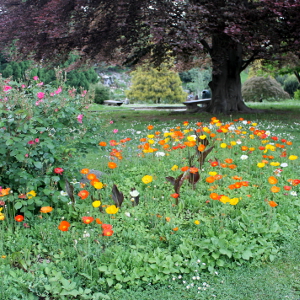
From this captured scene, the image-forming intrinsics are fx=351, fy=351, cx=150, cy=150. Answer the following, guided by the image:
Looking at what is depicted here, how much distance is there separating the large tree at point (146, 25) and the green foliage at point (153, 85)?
15321 millimetres

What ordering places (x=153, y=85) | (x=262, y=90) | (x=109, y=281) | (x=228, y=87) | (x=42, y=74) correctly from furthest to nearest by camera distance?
(x=153, y=85)
(x=262, y=90)
(x=42, y=74)
(x=228, y=87)
(x=109, y=281)

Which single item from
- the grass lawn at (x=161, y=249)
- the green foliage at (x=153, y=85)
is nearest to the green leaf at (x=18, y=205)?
the grass lawn at (x=161, y=249)

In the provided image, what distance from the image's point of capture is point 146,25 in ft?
32.3

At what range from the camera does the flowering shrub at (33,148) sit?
323cm

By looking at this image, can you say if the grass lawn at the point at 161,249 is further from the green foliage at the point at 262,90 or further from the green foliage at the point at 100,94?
the green foliage at the point at 262,90

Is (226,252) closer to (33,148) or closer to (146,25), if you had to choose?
(33,148)

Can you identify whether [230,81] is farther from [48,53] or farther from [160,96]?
[160,96]

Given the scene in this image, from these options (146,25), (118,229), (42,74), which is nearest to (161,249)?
(118,229)

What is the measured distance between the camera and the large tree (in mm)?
9117

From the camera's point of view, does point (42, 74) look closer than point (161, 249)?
No

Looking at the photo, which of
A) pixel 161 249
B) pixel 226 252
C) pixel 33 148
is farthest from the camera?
pixel 33 148

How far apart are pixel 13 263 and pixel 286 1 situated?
847 centimetres

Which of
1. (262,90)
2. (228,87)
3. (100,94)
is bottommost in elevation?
(228,87)

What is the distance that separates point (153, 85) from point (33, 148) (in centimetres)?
2360
